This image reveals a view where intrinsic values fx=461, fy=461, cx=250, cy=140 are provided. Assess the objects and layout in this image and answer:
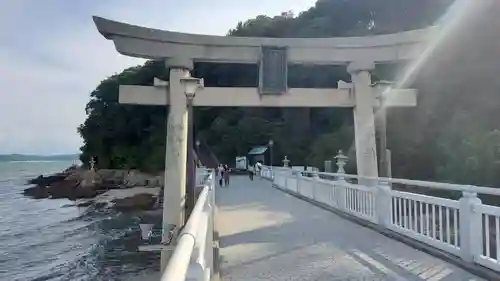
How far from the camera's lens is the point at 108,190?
48469mm

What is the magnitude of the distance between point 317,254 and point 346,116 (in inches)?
917

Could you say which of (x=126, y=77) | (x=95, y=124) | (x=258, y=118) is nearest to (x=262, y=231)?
(x=258, y=118)

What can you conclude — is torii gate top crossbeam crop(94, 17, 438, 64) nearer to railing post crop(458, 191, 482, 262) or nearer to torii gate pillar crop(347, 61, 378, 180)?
torii gate pillar crop(347, 61, 378, 180)

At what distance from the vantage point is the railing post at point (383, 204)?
24.5 ft

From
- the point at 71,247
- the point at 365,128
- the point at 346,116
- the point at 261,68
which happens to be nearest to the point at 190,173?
the point at 261,68

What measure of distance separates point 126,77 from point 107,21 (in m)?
45.0

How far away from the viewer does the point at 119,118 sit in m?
56.4

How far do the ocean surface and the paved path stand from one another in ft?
27.0

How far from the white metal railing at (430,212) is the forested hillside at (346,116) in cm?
434

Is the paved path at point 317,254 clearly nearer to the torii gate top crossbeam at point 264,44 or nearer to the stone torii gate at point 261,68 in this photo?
the stone torii gate at point 261,68

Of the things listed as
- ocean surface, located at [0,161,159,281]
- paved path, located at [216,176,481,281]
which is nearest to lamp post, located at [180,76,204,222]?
paved path, located at [216,176,481,281]

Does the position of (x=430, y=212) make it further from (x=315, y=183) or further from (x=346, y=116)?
(x=346, y=116)

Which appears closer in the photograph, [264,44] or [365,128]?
[365,128]

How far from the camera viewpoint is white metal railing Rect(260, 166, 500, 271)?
4812mm
